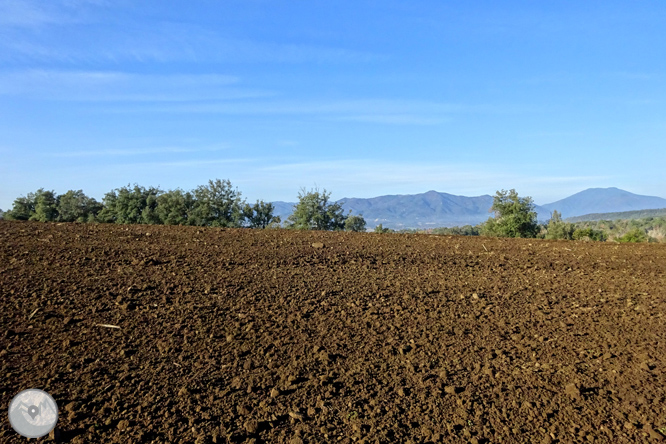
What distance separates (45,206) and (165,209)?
340 inches

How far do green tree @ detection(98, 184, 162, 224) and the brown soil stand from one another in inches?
833

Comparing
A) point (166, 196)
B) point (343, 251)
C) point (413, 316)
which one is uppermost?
point (166, 196)

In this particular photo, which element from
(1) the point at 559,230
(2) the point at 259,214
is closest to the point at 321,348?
(1) the point at 559,230

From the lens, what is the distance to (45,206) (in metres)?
32.3

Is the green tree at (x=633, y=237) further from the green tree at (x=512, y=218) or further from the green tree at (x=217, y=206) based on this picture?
the green tree at (x=217, y=206)

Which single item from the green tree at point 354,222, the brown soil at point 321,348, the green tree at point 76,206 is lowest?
the brown soil at point 321,348

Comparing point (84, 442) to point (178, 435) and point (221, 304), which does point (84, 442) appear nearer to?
point (178, 435)

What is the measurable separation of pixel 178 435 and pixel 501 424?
246 cm

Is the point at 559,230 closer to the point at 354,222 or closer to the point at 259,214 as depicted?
the point at 354,222

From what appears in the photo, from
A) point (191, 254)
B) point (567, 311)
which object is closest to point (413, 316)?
point (567, 311)

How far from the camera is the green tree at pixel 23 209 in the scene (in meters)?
32.1

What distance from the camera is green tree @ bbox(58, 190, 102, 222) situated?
32.7 metres

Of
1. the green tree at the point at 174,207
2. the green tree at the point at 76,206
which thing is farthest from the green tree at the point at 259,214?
the green tree at the point at 76,206

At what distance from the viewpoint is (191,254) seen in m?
8.81
